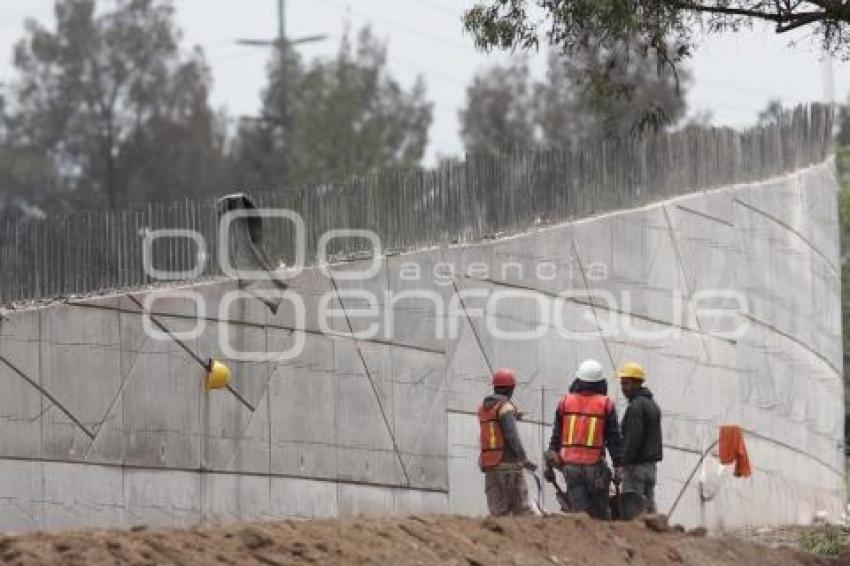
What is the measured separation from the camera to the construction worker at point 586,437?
17953 millimetres

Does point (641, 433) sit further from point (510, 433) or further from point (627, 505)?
point (510, 433)

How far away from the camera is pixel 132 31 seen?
81312mm

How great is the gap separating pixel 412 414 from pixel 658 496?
4.38 meters

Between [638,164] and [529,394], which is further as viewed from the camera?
[638,164]

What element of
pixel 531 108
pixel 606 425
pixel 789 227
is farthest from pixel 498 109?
pixel 606 425

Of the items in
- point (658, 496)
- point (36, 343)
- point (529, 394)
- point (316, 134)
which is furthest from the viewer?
point (316, 134)

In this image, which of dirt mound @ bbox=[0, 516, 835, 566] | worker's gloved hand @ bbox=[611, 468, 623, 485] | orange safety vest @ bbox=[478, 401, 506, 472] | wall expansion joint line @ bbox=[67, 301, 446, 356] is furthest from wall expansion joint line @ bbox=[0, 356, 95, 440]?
worker's gloved hand @ bbox=[611, 468, 623, 485]

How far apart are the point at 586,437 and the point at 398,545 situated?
4.64 metres

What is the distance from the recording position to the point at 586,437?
1795 centimetres

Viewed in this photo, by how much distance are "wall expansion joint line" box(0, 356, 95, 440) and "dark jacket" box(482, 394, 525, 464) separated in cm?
352

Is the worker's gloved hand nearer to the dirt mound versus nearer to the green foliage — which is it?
the dirt mound

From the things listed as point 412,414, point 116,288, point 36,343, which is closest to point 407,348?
point 412,414

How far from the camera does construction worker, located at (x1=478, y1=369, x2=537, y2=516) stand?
726 inches

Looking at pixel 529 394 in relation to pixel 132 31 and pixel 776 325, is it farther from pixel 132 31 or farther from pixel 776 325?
pixel 132 31
